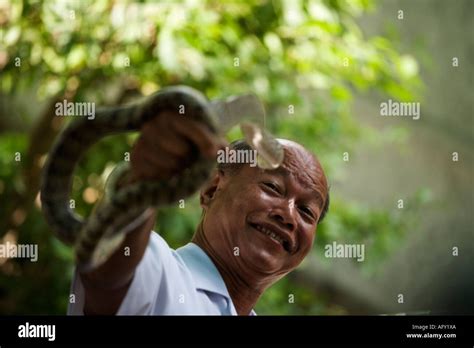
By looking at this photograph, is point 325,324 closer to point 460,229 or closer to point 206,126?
point 206,126

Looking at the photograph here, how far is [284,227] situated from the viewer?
732mm

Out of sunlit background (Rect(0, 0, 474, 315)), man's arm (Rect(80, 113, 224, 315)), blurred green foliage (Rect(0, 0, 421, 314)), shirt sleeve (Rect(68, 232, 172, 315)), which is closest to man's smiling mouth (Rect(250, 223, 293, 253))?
shirt sleeve (Rect(68, 232, 172, 315))

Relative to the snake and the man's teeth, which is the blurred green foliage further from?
the snake

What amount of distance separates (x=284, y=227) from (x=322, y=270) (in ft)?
6.34

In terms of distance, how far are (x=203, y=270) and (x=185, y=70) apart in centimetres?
83

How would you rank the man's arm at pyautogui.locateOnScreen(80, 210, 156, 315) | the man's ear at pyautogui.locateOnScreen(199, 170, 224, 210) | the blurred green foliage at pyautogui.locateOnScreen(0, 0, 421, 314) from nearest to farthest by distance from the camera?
Answer: the man's arm at pyautogui.locateOnScreen(80, 210, 156, 315), the man's ear at pyautogui.locateOnScreen(199, 170, 224, 210), the blurred green foliage at pyautogui.locateOnScreen(0, 0, 421, 314)

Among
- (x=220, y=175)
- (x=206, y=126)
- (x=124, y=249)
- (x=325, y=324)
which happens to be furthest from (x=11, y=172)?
(x=206, y=126)

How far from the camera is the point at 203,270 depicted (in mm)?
729

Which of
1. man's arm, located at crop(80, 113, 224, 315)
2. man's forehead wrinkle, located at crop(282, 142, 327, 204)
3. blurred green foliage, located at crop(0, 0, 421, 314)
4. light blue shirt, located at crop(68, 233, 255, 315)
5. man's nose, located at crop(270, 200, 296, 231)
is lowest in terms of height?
light blue shirt, located at crop(68, 233, 255, 315)

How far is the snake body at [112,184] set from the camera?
423mm

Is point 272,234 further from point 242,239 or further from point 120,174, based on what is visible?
point 120,174

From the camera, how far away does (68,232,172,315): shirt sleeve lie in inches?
22.5

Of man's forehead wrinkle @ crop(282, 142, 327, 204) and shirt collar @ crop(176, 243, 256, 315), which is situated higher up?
man's forehead wrinkle @ crop(282, 142, 327, 204)

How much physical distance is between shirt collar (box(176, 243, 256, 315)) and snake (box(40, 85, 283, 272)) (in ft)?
0.73
